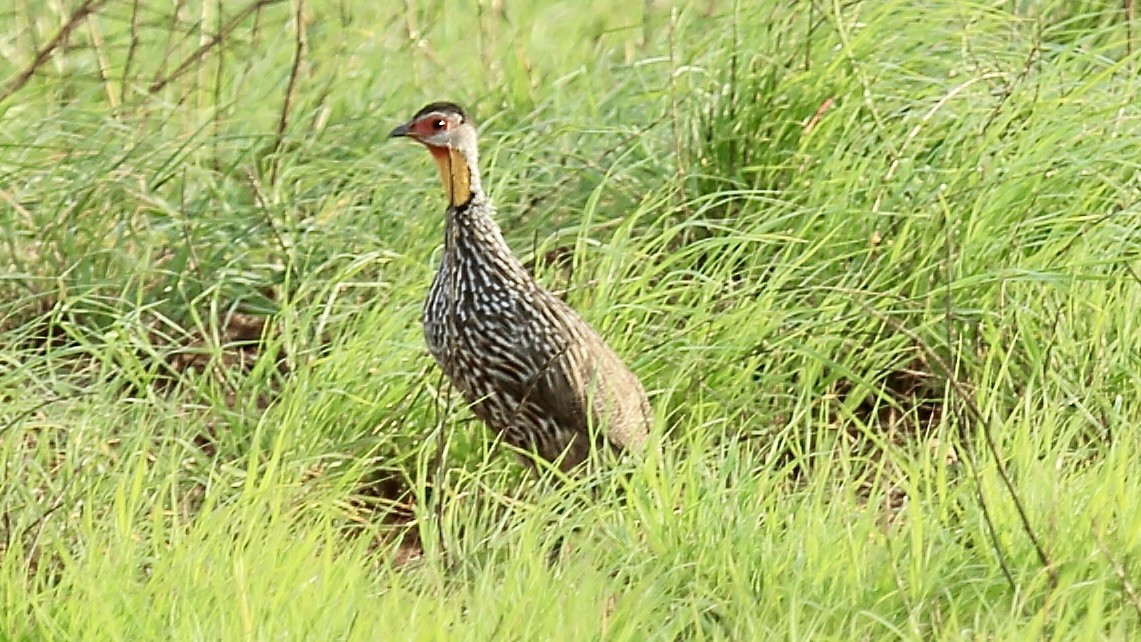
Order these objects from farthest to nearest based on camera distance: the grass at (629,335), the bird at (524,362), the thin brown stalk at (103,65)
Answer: the thin brown stalk at (103,65), the bird at (524,362), the grass at (629,335)

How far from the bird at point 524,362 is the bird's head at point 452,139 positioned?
0.14 meters

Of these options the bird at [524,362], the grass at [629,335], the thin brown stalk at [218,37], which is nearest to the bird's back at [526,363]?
the bird at [524,362]

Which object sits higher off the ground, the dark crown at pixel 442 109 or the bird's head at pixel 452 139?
the dark crown at pixel 442 109

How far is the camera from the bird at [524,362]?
15.3 ft

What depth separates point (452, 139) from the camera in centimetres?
490

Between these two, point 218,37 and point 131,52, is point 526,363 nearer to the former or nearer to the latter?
point 218,37

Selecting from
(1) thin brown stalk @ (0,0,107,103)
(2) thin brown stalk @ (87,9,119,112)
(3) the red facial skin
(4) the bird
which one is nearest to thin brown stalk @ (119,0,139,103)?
(2) thin brown stalk @ (87,9,119,112)

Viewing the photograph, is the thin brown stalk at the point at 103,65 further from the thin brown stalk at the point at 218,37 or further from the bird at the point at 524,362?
the bird at the point at 524,362

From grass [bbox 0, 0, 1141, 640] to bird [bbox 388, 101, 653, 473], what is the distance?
0.42 ft

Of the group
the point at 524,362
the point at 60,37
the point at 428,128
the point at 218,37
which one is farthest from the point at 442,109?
the point at 60,37

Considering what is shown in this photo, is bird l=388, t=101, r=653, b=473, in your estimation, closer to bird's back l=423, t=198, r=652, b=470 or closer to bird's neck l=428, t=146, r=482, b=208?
bird's back l=423, t=198, r=652, b=470

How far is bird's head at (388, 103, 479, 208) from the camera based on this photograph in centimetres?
489

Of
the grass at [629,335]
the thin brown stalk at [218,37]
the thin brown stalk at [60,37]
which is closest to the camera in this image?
the grass at [629,335]

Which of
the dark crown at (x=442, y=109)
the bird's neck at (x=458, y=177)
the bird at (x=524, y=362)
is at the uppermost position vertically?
the dark crown at (x=442, y=109)
